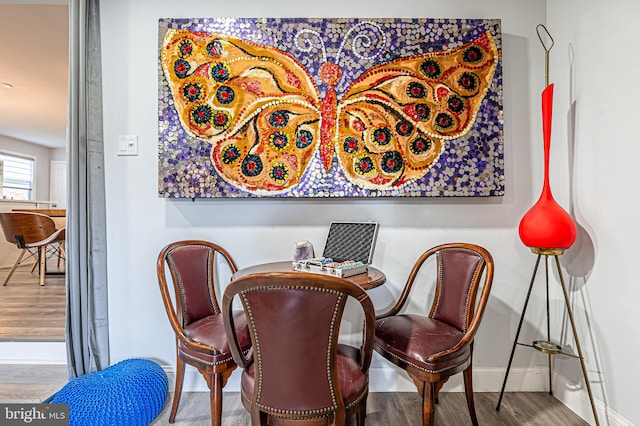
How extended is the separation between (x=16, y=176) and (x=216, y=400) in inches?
324

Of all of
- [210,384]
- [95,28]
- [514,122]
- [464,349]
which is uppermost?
[95,28]

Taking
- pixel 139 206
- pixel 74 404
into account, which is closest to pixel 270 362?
pixel 74 404

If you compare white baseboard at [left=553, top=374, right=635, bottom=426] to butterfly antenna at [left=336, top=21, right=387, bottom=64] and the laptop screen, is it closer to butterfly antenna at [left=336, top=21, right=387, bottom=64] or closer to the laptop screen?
the laptop screen

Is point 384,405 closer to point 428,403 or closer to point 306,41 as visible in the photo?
point 428,403

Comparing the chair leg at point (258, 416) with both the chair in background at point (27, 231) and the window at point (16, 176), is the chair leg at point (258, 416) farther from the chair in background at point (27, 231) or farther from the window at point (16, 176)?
the window at point (16, 176)

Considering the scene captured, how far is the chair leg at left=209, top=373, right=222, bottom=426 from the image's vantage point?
146cm

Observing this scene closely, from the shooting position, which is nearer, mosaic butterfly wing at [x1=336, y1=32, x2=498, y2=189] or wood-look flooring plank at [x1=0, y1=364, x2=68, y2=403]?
wood-look flooring plank at [x1=0, y1=364, x2=68, y2=403]

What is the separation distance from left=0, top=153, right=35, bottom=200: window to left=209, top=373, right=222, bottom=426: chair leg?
25.7 ft

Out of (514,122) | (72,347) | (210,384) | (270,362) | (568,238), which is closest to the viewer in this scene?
(270,362)

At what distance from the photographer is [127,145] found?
2068 mm

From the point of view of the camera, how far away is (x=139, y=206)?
2086 millimetres

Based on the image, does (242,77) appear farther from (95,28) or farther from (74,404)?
(74,404)

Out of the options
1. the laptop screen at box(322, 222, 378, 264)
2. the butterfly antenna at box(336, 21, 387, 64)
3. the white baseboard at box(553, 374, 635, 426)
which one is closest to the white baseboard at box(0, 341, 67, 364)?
the laptop screen at box(322, 222, 378, 264)

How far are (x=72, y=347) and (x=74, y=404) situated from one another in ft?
1.88
